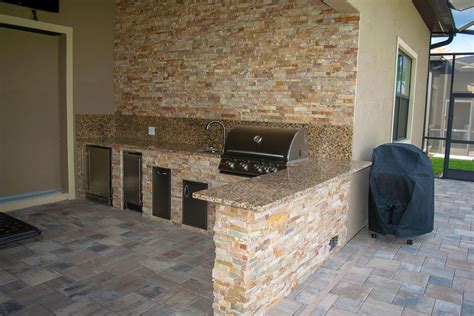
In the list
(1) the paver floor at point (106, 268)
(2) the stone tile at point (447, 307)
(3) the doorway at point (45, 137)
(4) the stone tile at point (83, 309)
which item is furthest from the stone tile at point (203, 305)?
(3) the doorway at point (45, 137)

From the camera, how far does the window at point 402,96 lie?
5812mm

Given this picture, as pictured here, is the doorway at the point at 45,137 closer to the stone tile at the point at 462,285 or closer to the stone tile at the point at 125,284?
the stone tile at the point at 125,284

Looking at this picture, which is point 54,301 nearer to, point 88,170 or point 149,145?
point 149,145

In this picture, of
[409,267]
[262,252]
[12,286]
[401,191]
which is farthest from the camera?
[401,191]

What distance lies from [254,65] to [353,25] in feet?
3.77

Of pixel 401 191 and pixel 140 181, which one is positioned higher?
pixel 401 191

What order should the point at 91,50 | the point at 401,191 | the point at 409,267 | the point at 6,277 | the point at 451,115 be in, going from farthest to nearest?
1. the point at 451,115
2. the point at 91,50
3. the point at 401,191
4. the point at 409,267
5. the point at 6,277

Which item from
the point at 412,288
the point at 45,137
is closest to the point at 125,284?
the point at 412,288

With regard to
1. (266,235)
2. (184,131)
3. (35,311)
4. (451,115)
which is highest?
(451,115)

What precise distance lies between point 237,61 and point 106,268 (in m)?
2.64

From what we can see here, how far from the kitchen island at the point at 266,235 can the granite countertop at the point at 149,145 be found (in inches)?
58.5

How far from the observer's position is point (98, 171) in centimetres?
537

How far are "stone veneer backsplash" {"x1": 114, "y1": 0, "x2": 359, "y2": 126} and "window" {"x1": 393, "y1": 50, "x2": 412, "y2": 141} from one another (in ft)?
6.85

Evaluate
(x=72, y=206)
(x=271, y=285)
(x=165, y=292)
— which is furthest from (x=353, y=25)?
(x=72, y=206)
